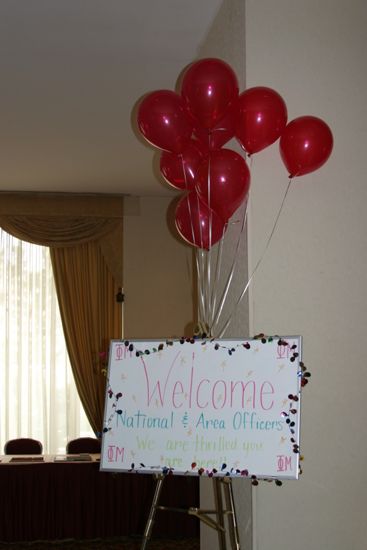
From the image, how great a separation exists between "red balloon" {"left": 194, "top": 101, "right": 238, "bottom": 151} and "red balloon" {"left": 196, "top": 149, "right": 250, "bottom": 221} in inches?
4.7

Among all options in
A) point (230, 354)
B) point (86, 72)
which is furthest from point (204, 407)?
point (86, 72)

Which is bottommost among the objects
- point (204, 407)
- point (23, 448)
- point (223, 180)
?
point (23, 448)

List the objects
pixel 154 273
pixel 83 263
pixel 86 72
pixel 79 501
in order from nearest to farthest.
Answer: pixel 86 72 → pixel 79 501 → pixel 83 263 → pixel 154 273

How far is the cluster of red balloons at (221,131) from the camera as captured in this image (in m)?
2.21

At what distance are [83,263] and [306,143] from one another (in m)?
4.85

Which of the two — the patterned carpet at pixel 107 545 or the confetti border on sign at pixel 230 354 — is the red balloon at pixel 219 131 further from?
the patterned carpet at pixel 107 545

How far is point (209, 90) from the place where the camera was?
2.18 m

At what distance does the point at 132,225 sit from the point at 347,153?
4475 mm

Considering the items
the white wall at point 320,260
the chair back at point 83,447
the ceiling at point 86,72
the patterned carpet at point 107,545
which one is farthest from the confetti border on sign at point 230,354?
the chair back at point 83,447

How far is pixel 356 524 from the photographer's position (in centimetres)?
248

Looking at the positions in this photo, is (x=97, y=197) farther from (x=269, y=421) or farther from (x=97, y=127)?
(x=269, y=421)

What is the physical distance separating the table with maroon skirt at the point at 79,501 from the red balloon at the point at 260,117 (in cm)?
326

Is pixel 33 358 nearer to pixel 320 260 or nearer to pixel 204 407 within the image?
pixel 320 260

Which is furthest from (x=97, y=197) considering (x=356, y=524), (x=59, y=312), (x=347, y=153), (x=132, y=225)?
(x=356, y=524)
